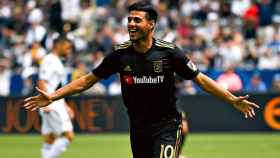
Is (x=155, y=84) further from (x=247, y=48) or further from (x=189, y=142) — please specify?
(x=247, y=48)

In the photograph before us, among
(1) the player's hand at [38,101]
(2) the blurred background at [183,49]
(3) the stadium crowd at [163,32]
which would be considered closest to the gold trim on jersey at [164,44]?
(1) the player's hand at [38,101]

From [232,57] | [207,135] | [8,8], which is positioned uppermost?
[8,8]

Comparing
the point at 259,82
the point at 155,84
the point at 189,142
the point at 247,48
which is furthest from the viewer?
the point at 247,48

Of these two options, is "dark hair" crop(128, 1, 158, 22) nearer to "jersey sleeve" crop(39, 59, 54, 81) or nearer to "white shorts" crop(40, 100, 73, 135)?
"jersey sleeve" crop(39, 59, 54, 81)

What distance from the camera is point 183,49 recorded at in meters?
18.1

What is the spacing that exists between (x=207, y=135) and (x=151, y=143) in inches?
477

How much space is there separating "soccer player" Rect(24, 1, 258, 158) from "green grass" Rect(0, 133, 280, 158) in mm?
7309

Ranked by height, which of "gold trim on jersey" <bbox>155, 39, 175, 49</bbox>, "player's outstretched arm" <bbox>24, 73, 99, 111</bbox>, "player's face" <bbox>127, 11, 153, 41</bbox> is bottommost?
"player's outstretched arm" <bbox>24, 73, 99, 111</bbox>

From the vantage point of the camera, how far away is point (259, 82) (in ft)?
73.9

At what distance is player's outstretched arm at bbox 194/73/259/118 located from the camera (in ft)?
29.6

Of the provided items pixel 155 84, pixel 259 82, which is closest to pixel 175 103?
Result: pixel 155 84

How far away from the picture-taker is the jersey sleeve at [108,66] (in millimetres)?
9039

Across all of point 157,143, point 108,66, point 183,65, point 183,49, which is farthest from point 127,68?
point 183,49

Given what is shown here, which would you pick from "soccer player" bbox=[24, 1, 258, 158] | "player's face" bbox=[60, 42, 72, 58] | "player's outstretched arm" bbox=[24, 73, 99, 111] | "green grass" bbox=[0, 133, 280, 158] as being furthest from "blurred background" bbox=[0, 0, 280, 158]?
"soccer player" bbox=[24, 1, 258, 158]
